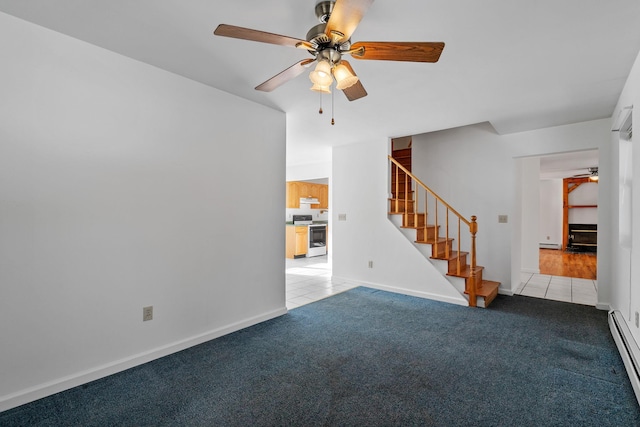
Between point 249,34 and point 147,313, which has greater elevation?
point 249,34

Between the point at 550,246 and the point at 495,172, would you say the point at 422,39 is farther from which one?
the point at 550,246

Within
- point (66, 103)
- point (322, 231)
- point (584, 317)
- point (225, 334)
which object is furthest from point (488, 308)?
point (322, 231)

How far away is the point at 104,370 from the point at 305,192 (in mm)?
7016

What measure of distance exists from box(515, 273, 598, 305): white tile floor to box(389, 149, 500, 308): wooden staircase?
0.72 m

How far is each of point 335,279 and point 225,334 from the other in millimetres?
2643

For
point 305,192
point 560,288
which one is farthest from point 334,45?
point 305,192

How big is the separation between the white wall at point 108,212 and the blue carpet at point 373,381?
0.81 ft

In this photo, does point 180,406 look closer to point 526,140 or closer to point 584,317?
point 584,317

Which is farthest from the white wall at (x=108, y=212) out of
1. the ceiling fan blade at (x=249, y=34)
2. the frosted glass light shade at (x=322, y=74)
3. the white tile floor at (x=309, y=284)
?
the frosted glass light shade at (x=322, y=74)

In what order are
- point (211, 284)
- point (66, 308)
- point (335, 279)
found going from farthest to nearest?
1. point (335, 279)
2. point (211, 284)
3. point (66, 308)

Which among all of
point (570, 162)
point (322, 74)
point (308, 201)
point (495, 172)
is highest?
point (570, 162)

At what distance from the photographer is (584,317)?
3402 millimetres

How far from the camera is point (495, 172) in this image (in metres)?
4.53

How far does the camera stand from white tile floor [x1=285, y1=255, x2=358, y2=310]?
4250mm
